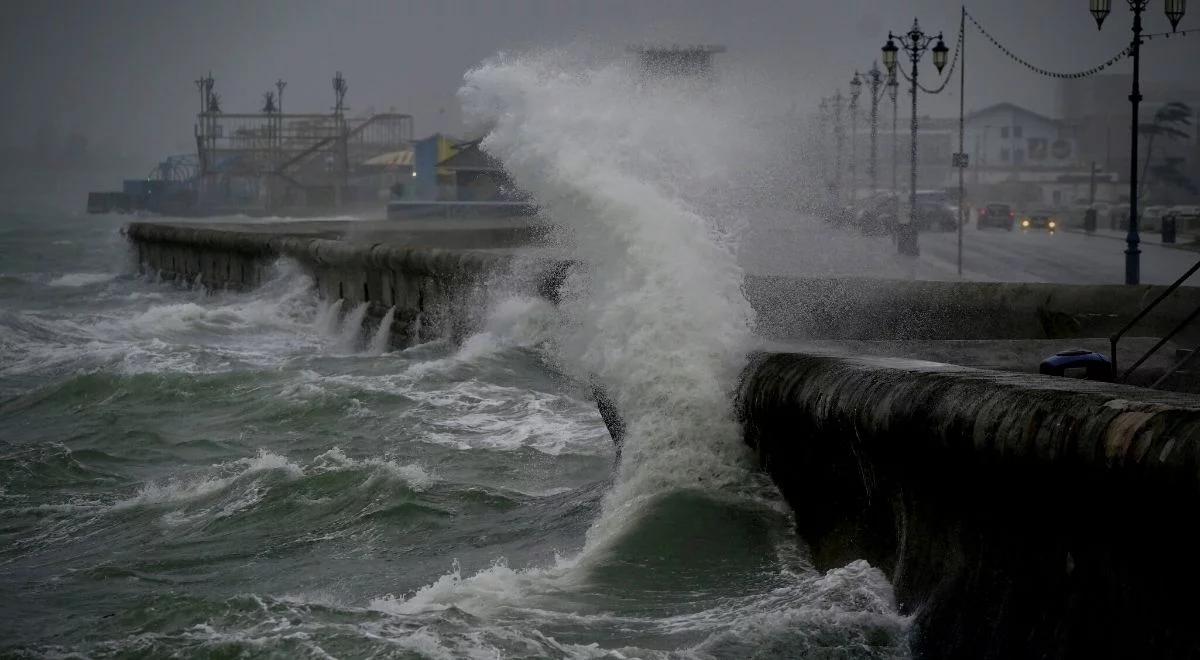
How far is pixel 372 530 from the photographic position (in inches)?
314

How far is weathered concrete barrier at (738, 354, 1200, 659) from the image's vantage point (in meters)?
4.30

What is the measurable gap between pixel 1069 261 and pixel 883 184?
44.4 meters

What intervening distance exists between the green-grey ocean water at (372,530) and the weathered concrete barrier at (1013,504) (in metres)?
0.25

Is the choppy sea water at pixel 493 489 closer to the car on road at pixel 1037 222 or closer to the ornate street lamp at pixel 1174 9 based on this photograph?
the ornate street lamp at pixel 1174 9

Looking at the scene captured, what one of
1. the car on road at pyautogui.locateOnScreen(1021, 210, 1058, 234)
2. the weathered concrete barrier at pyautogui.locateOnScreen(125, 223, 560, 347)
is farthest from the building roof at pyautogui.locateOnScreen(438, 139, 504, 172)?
the weathered concrete barrier at pyautogui.locateOnScreen(125, 223, 560, 347)

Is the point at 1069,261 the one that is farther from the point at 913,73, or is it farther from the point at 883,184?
the point at 883,184

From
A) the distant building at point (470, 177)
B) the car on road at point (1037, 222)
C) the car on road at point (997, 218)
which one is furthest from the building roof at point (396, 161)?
the car on road at point (1037, 222)

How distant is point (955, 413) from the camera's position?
532 cm

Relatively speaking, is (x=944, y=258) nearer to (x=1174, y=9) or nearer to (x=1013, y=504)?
(x=1174, y=9)

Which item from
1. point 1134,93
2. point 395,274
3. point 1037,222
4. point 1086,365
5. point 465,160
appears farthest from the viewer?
point 465,160

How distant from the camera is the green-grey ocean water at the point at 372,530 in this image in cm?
551

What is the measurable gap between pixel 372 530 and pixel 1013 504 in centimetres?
407

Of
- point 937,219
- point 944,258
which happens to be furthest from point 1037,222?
point 944,258

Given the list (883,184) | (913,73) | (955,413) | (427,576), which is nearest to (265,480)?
(427,576)
